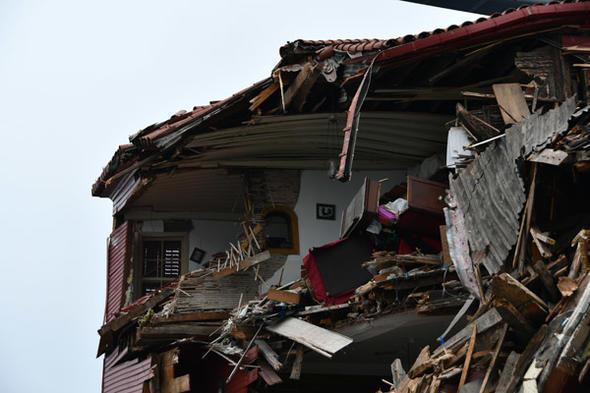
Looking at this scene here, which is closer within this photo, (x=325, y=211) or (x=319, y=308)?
(x=319, y=308)

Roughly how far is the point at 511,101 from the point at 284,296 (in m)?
4.32

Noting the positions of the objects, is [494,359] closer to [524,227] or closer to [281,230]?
[524,227]

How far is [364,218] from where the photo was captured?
58.9 feet

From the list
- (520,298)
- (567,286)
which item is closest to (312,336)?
(520,298)

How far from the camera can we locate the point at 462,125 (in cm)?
1647

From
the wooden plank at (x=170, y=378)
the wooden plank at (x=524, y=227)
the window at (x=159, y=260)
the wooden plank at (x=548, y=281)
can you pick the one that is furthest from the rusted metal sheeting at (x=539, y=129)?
the window at (x=159, y=260)

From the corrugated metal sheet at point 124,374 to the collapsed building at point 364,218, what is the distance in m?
0.06

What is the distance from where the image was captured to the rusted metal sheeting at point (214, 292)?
63.7ft

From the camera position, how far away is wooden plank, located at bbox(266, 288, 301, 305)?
1817 cm

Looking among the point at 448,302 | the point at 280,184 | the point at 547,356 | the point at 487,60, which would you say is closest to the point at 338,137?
the point at 280,184

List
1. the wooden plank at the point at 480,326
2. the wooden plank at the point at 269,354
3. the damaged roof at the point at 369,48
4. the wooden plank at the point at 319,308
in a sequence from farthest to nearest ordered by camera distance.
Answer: the wooden plank at the point at 269,354, the wooden plank at the point at 319,308, the damaged roof at the point at 369,48, the wooden plank at the point at 480,326

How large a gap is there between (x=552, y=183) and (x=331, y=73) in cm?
519

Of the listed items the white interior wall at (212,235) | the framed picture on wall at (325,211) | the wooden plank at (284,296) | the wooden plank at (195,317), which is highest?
the framed picture on wall at (325,211)

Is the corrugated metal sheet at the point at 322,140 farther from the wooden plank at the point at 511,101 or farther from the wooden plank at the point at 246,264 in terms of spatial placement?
the wooden plank at the point at 511,101
